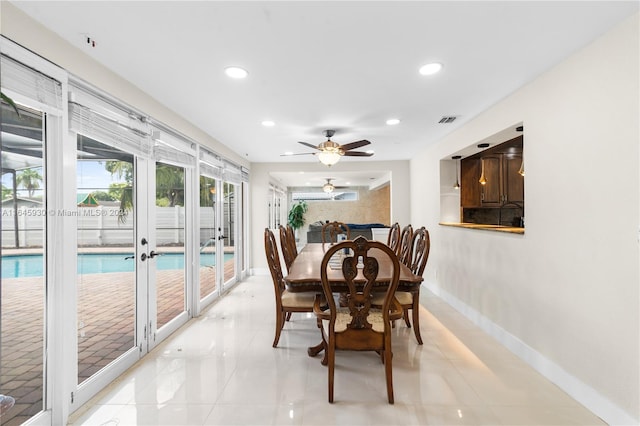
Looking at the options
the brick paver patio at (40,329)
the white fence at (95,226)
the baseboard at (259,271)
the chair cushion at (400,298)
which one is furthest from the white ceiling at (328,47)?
the baseboard at (259,271)

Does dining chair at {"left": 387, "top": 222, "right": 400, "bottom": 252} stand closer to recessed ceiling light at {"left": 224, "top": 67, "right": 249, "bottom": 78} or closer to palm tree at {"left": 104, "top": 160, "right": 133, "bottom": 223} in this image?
recessed ceiling light at {"left": 224, "top": 67, "right": 249, "bottom": 78}

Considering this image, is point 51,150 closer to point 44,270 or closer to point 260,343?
point 44,270

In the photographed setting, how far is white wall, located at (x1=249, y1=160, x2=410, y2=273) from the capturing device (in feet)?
20.0

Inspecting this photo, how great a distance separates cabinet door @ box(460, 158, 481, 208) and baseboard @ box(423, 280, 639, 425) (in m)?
1.76

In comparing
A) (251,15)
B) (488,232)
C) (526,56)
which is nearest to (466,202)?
(488,232)

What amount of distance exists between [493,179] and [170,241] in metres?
4.63

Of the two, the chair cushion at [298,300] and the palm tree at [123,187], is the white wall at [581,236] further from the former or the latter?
the palm tree at [123,187]

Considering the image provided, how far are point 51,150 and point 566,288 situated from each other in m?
3.43

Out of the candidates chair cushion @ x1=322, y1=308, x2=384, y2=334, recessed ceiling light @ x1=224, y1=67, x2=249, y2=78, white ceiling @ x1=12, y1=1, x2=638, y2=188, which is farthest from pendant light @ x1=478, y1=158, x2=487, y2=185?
recessed ceiling light @ x1=224, y1=67, x2=249, y2=78

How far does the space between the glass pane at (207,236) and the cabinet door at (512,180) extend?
445 centimetres

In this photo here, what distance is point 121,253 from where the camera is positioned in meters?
2.56

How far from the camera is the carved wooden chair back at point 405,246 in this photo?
3383mm

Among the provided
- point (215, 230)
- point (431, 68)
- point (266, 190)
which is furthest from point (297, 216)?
point (431, 68)

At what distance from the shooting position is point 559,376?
2.19m
